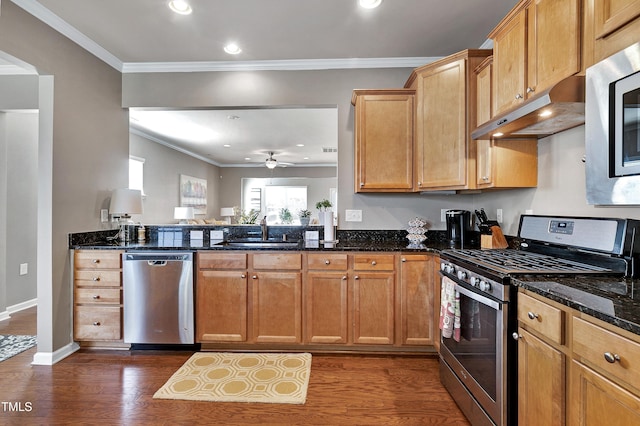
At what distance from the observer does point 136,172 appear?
18.3 ft

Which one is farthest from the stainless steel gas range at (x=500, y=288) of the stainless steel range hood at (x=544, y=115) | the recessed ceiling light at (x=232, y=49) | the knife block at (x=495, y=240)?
the recessed ceiling light at (x=232, y=49)

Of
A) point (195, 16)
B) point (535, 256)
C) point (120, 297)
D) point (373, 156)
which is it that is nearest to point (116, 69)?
point (195, 16)

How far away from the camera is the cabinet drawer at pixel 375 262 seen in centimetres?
258

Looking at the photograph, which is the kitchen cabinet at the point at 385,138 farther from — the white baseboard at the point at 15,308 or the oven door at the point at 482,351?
the white baseboard at the point at 15,308

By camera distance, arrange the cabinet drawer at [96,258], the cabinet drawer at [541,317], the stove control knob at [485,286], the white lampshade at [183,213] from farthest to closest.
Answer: the white lampshade at [183,213]
the cabinet drawer at [96,258]
the stove control knob at [485,286]
the cabinet drawer at [541,317]

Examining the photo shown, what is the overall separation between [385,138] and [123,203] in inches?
98.7

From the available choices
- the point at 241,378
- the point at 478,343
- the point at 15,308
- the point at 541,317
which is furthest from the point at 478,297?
the point at 15,308

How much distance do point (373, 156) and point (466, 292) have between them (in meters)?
1.47

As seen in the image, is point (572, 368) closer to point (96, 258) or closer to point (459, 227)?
point (459, 227)

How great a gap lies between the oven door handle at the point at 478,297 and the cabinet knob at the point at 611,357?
52 centimetres

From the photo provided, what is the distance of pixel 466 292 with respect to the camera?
1.78 meters

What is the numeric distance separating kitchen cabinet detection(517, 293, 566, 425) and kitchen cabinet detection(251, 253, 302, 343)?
164 centimetres

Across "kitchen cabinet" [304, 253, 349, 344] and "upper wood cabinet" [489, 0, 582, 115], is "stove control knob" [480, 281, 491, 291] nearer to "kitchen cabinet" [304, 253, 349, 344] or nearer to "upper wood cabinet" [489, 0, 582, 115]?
"upper wood cabinet" [489, 0, 582, 115]

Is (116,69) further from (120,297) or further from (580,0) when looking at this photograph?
(580,0)
